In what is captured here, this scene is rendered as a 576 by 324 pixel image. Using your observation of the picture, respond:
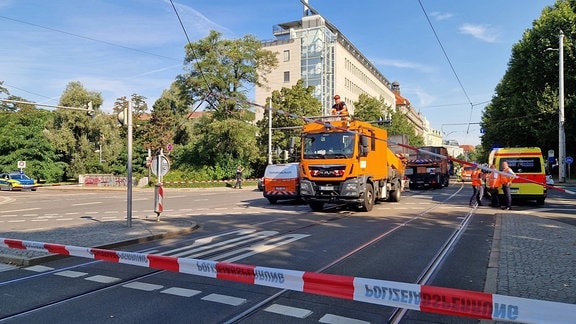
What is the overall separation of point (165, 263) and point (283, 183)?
49.6 feet

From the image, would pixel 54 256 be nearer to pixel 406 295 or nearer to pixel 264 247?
pixel 264 247

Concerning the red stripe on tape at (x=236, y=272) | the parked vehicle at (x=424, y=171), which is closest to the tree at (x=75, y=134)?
the parked vehicle at (x=424, y=171)

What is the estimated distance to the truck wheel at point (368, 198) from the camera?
50.4ft

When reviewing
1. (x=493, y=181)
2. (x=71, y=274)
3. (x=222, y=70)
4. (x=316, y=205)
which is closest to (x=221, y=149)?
(x=222, y=70)

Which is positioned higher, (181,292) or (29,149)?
(29,149)

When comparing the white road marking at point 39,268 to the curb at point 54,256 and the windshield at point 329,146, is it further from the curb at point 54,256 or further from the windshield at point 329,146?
the windshield at point 329,146

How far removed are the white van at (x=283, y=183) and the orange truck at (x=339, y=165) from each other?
3.77 m

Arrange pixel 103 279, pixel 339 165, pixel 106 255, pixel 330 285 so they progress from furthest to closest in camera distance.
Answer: pixel 339 165, pixel 103 279, pixel 106 255, pixel 330 285

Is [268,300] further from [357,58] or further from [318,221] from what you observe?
[357,58]

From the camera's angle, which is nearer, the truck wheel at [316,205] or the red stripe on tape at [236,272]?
the red stripe on tape at [236,272]

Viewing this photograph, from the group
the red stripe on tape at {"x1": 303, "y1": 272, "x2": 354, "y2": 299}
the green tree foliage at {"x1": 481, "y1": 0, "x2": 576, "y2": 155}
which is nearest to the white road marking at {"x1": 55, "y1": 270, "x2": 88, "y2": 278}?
the red stripe on tape at {"x1": 303, "y1": 272, "x2": 354, "y2": 299}

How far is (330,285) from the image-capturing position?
414 centimetres

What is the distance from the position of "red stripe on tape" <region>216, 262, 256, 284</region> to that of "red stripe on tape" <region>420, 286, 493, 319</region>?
1753 mm

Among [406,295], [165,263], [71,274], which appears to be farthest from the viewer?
[71,274]
